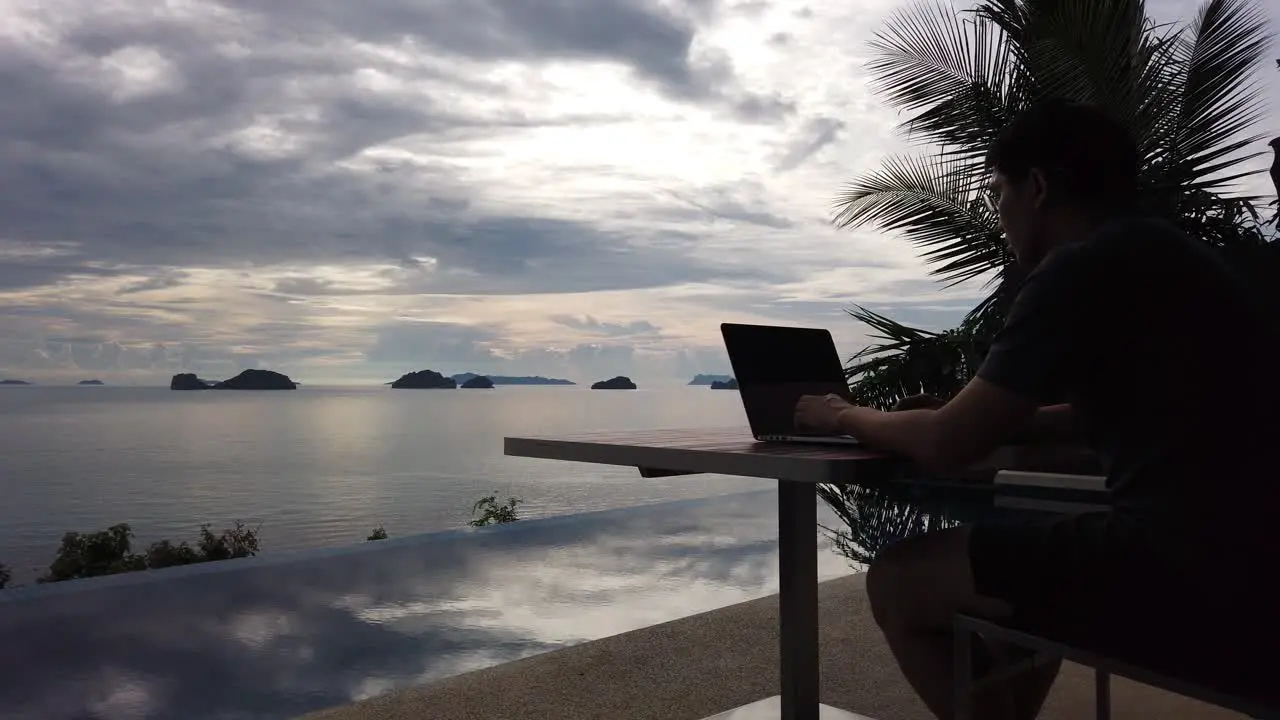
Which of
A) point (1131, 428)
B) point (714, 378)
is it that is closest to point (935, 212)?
point (714, 378)

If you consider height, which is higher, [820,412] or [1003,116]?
[1003,116]

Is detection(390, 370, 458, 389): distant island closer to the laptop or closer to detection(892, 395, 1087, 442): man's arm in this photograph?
the laptop

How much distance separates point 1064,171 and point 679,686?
6.49 feet

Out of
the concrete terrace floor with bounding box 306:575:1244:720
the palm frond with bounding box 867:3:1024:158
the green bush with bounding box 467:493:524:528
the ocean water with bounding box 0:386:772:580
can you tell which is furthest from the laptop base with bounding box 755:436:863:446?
the green bush with bounding box 467:493:524:528

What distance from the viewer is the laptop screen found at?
157cm

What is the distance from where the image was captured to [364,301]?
4144 cm

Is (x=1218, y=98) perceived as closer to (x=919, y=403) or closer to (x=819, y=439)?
(x=919, y=403)

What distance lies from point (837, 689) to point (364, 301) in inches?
1619

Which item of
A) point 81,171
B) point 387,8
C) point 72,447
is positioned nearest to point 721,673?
point 387,8

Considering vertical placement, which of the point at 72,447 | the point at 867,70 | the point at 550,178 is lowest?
the point at 72,447

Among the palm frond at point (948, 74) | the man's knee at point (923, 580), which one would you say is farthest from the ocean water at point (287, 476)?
the palm frond at point (948, 74)

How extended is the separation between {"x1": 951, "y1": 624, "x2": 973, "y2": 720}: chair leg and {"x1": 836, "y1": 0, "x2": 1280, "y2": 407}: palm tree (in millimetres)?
3657

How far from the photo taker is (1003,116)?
5508 millimetres

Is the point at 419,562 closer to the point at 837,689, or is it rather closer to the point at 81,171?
the point at 837,689
